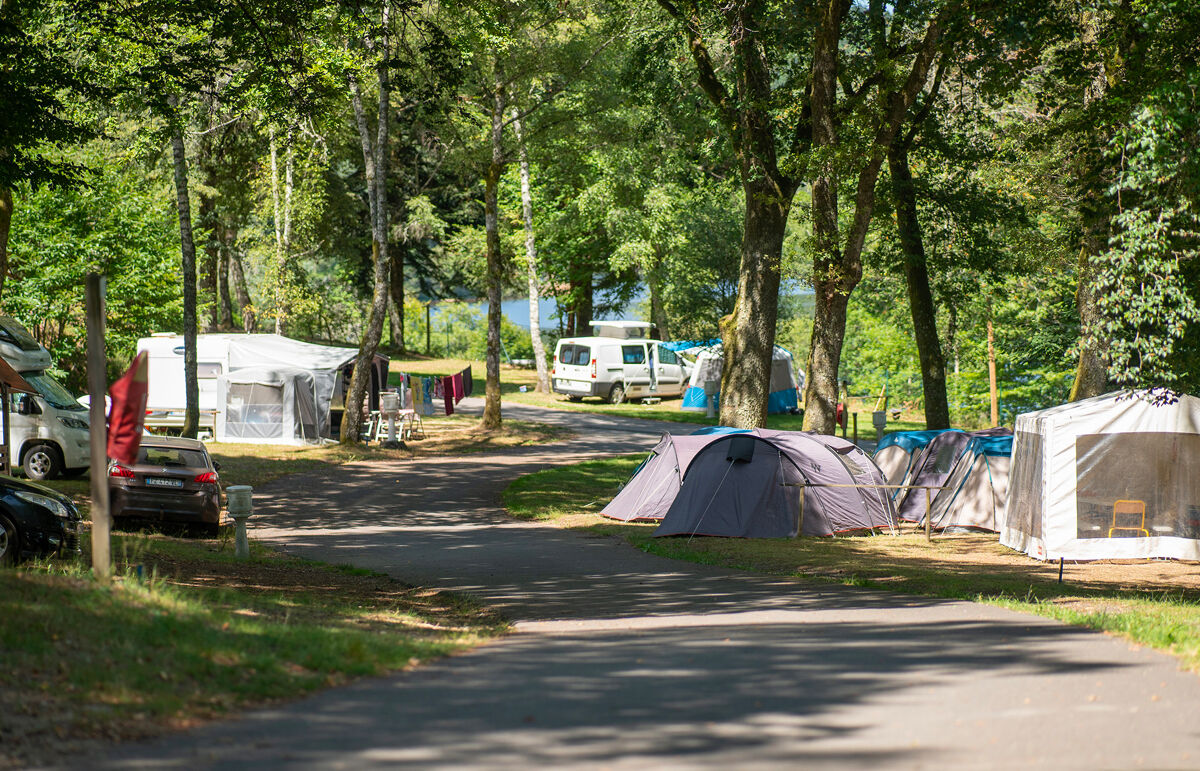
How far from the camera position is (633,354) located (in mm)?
38875

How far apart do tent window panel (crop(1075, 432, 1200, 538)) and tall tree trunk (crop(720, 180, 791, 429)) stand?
231 inches

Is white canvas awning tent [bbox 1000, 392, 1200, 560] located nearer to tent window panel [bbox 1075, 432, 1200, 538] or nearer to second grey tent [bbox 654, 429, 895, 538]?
tent window panel [bbox 1075, 432, 1200, 538]

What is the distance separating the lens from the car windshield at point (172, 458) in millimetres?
15828

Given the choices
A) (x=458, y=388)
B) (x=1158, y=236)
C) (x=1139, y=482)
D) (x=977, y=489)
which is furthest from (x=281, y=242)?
(x=1158, y=236)

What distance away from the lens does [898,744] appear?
4992mm

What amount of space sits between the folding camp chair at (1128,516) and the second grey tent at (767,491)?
346 cm

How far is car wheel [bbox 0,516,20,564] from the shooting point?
1099 cm

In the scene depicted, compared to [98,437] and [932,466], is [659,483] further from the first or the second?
[98,437]

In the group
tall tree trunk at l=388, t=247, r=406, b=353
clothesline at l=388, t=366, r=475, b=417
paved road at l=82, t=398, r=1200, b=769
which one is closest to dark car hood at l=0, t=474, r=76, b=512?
paved road at l=82, t=398, r=1200, b=769

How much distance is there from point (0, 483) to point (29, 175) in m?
4.64

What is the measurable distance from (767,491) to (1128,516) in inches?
203

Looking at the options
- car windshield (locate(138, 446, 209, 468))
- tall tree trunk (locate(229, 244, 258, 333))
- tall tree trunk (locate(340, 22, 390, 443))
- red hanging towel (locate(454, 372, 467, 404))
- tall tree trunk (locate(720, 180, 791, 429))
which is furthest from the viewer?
tall tree trunk (locate(229, 244, 258, 333))

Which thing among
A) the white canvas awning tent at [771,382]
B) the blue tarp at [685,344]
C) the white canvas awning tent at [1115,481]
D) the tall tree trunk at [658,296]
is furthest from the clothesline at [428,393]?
the white canvas awning tent at [1115,481]

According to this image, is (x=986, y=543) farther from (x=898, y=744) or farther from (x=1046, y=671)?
(x=898, y=744)
